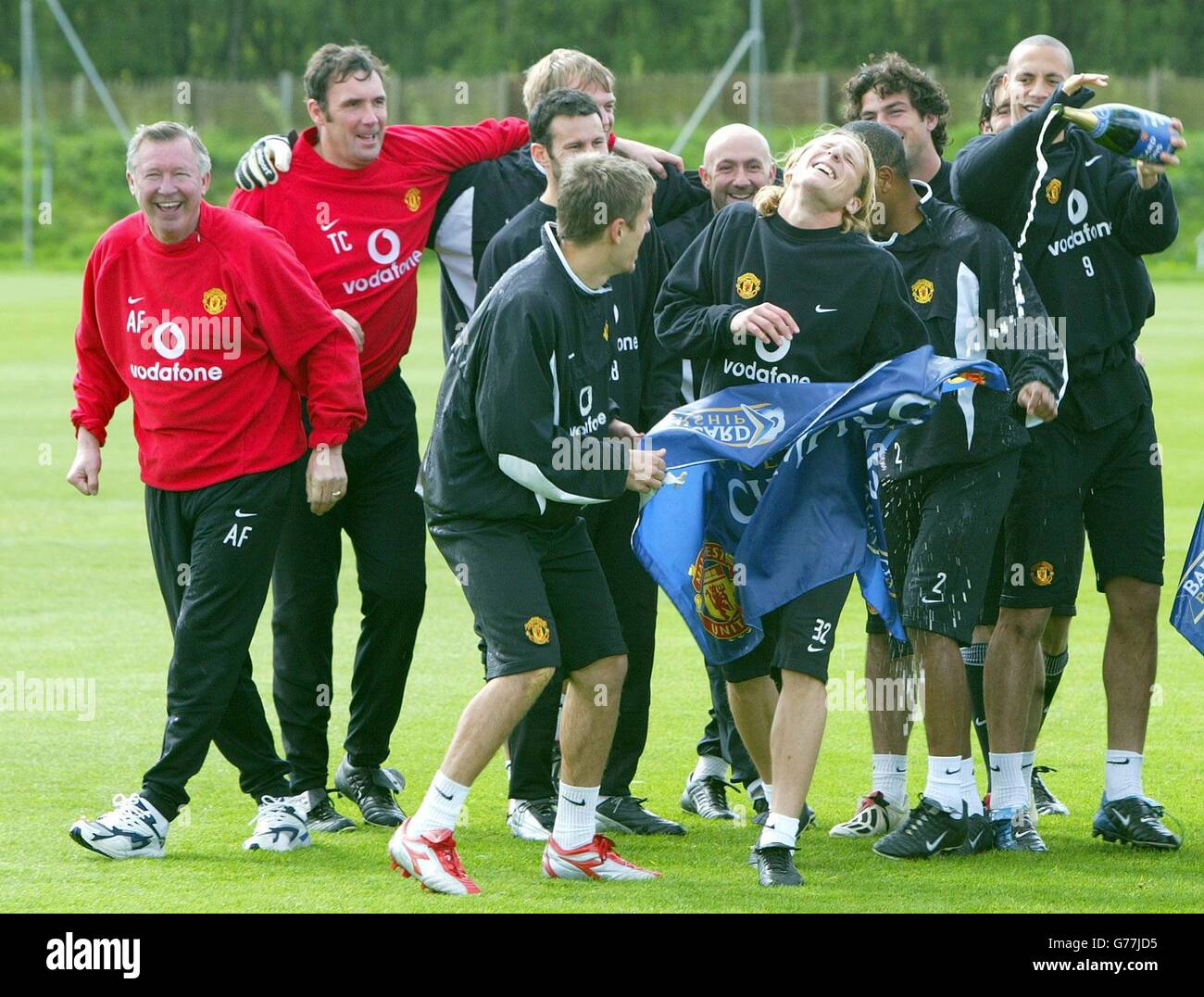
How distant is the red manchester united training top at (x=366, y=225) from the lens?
6465 mm

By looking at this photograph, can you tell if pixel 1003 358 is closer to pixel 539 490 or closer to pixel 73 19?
pixel 539 490

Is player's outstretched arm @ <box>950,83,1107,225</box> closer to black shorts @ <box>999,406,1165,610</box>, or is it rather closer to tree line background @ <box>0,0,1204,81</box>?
black shorts @ <box>999,406,1165,610</box>

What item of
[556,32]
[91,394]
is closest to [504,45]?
[556,32]

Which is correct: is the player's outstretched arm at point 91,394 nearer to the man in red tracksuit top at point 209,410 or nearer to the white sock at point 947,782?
the man in red tracksuit top at point 209,410

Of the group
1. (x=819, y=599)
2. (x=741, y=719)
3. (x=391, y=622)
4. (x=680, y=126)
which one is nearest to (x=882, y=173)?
(x=819, y=599)

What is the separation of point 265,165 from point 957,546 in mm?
2624

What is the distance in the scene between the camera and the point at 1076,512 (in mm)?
6004

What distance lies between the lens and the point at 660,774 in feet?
22.5

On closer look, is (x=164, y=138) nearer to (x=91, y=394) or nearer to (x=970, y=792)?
(x=91, y=394)

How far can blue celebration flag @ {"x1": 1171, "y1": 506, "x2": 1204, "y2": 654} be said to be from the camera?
18.9ft

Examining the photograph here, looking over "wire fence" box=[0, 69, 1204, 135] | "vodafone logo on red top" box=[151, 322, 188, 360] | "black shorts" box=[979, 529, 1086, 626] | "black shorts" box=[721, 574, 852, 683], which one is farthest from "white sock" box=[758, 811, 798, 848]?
"wire fence" box=[0, 69, 1204, 135]

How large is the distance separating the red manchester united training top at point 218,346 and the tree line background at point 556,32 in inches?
1776

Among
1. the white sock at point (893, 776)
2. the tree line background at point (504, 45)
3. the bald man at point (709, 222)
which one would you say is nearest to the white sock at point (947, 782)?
the white sock at point (893, 776)

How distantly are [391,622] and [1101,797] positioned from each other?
2.43 meters
